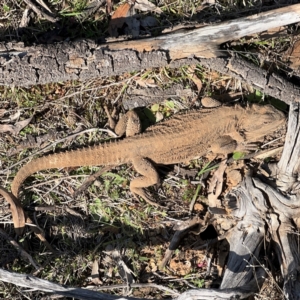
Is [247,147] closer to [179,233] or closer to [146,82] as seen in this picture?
[179,233]

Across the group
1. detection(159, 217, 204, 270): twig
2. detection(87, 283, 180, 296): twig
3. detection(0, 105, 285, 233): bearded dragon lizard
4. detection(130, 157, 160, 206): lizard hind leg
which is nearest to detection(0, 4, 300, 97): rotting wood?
detection(0, 105, 285, 233): bearded dragon lizard

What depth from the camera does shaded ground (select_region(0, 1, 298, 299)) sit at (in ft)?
17.5

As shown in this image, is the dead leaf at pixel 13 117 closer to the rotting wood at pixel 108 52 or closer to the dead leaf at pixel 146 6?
the rotting wood at pixel 108 52

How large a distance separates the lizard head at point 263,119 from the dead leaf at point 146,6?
166 centimetres

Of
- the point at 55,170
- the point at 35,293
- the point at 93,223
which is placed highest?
the point at 55,170

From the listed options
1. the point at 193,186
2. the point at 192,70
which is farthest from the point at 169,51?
the point at 193,186

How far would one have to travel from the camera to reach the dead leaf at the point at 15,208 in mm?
5440

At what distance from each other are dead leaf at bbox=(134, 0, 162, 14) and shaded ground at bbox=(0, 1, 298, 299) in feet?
0.27

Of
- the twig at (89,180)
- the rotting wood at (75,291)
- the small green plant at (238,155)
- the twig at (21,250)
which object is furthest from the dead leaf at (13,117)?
the small green plant at (238,155)

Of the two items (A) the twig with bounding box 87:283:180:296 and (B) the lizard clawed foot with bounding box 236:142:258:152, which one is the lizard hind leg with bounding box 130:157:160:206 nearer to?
(A) the twig with bounding box 87:283:180:296

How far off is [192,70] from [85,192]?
6.82ft

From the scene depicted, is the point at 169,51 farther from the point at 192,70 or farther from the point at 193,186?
the point at 193,186

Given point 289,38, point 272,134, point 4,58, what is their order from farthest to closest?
point 272,134, point 289,38, point 4,58

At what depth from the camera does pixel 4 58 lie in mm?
4867
